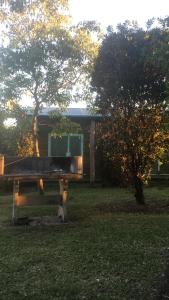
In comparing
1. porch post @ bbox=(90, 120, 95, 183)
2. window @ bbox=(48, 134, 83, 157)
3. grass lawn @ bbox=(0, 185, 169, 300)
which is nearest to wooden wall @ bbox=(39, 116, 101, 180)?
window @ bbox=(48, 134, 83, 157)

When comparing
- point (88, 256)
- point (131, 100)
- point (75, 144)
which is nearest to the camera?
point (88, 256)

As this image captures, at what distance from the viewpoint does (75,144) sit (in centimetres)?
2353

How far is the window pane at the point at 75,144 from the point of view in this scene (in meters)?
23.4

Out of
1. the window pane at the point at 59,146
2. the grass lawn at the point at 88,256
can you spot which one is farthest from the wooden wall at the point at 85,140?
the grass lawn at the point at 88,256

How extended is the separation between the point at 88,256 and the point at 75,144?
15861 millimetres

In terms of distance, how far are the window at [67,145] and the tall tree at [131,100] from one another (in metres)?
9.82

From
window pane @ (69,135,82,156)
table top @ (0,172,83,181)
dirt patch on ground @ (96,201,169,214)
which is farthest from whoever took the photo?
window pane @ (69,135,82,156)

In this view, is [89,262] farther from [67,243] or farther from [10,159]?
[10,159]

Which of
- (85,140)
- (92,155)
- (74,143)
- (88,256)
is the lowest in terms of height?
(88,256)

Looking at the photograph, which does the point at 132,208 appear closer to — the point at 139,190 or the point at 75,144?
the point at 139,190

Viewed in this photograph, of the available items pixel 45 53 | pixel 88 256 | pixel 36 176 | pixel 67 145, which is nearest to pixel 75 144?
pixel 67 145

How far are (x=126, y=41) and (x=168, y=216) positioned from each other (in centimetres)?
454

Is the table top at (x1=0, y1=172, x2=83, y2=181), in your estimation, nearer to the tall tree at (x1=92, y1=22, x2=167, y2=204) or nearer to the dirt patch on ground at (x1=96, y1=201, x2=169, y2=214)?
the dirt patch on ground at (x1=96, y1=201, x2=169, y2=214)

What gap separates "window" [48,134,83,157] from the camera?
23.3 meters
